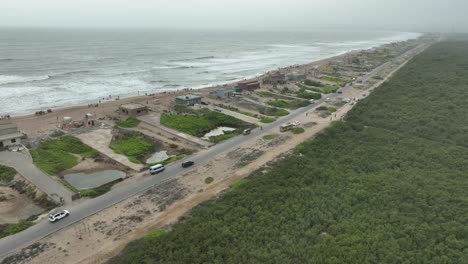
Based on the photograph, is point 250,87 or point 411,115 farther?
point 250,87

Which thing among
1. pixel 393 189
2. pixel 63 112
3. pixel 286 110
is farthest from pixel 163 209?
pixel 63 112

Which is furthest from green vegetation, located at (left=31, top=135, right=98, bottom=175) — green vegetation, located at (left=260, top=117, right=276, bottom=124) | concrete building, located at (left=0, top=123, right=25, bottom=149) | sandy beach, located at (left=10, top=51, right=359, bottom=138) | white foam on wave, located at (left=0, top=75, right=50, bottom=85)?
white foam on wave, located at (left=0, top=75, right=50, bottom=85)

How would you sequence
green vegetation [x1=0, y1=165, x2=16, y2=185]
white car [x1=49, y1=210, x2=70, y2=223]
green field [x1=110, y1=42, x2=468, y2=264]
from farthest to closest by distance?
green vegetation [x1=0, y1=165, x2=16, y2=185] → white car [x1=49, y1=210, x2=70, y2=223] → green field [x1=110, y1=42, x2=468, y2=264]

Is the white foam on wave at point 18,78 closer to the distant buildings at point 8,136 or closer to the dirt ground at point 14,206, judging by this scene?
the distant buildings at point 8,136

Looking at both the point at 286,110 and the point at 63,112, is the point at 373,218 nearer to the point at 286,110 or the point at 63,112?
the point at 286,110

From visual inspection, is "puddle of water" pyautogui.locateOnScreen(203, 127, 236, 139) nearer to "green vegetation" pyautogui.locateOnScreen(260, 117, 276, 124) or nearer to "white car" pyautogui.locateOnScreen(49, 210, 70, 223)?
"green vegetation" pyautogui.locateOnScreen(260, 117, 276, 124)

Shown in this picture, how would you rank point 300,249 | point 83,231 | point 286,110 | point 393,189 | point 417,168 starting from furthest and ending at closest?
point 286,110 → point 417,168 → point 393,189 → point 83,231 → point 300,249
